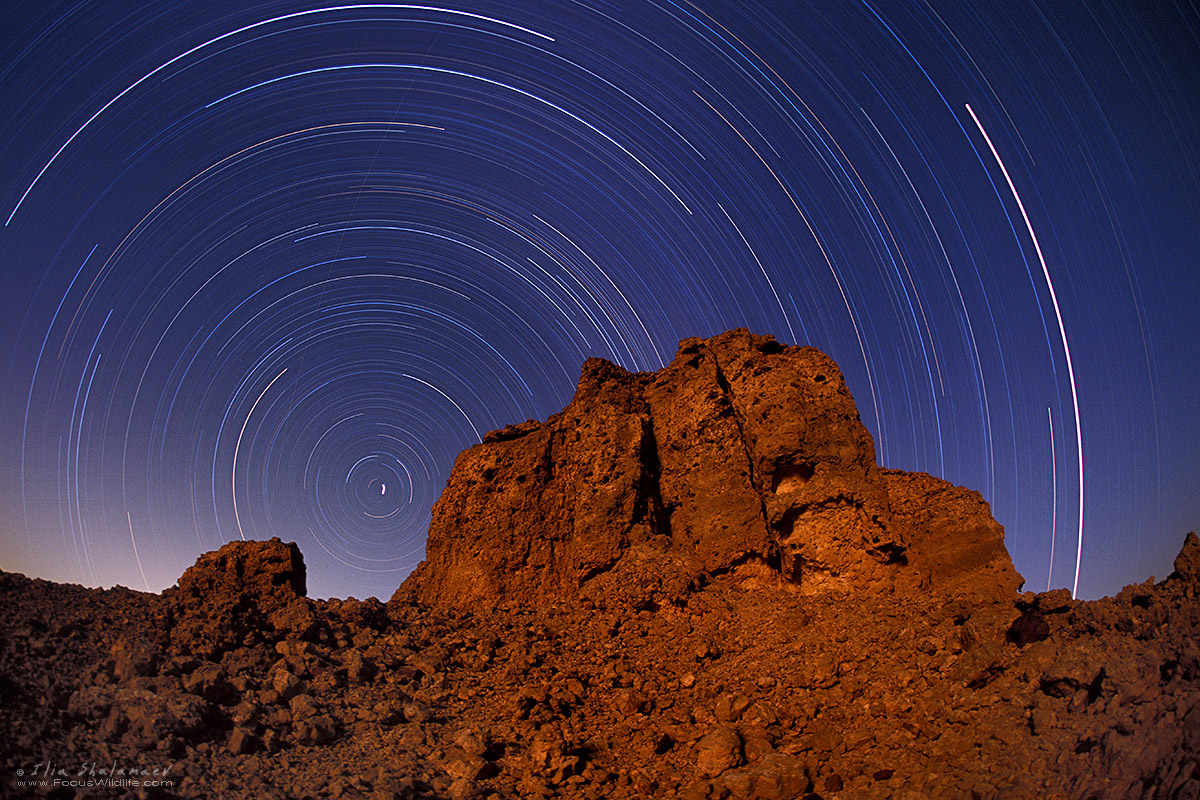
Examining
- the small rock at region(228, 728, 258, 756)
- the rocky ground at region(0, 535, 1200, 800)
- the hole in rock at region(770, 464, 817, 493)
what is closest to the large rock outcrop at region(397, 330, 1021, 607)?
the hole in rock at region(770, 464, 817, 493)

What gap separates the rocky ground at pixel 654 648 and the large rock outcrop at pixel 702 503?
→ 0.09m

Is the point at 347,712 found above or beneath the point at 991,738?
above

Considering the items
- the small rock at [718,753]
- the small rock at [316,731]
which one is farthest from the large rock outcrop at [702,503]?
the small rock at [316,731]

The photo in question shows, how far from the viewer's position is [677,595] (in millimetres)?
18172

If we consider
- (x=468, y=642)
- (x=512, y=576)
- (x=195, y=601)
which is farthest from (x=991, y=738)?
(x=195, y=601)

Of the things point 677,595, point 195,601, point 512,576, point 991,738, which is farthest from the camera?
point 512,576

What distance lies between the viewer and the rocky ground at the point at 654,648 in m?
10.1

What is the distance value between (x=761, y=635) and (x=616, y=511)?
253 inches

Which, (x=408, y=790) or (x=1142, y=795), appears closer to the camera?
(x=1142, y=795)

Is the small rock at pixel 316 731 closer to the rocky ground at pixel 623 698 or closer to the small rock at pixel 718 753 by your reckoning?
the rocky ground at pixel 623 698

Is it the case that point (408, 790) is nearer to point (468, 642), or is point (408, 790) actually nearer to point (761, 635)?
point (468, 642)

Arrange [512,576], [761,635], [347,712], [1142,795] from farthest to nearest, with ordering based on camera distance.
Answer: [512,576] < [761,635] < [347,712] < [1142,795]

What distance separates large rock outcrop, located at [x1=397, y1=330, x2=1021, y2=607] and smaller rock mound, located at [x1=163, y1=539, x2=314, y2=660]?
5.58m

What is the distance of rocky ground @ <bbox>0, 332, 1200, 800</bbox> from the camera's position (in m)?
10.1
